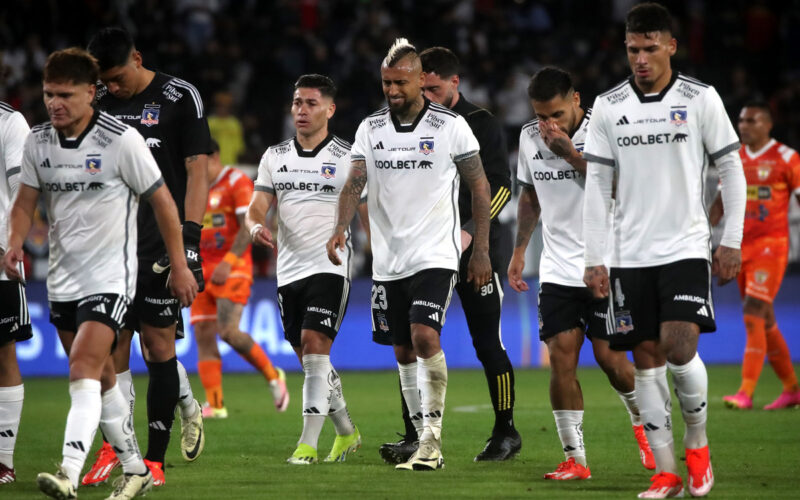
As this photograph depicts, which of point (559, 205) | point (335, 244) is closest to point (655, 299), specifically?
point (559, 205)

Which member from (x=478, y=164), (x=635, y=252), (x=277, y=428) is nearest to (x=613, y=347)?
(x=635, y=252)

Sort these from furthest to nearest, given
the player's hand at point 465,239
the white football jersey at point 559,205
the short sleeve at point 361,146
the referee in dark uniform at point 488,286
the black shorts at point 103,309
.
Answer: the referee in dark uniform at point 488,286 < the player's hand at point 465,239 < the short sleeve at point 361,146 < the white football jersey at point 559,205 < the black shorts at point 103,309

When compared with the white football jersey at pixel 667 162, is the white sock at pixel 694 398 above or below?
below

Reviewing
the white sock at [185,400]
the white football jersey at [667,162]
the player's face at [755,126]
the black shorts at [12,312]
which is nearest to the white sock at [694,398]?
the white football jersey at [667,162]

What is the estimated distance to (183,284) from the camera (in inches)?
253

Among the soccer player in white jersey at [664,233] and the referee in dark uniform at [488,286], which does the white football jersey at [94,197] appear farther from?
the referee in dark uniform at [488,286]

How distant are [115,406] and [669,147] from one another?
10.7 feet

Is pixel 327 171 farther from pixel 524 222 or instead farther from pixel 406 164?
pixel 524 222

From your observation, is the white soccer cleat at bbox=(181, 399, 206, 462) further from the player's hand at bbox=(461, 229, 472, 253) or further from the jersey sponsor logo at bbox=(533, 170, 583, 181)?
the jersey sponsor logo at bbox=(533, 170, 583, 181)

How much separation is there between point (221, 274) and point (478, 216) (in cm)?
364

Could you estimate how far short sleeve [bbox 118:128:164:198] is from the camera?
6.25m

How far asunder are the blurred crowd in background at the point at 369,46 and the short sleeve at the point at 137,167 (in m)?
12.3

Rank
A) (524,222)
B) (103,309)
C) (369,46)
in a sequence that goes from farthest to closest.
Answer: (369,46), (524,222), (103,309)

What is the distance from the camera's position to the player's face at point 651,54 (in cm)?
637
